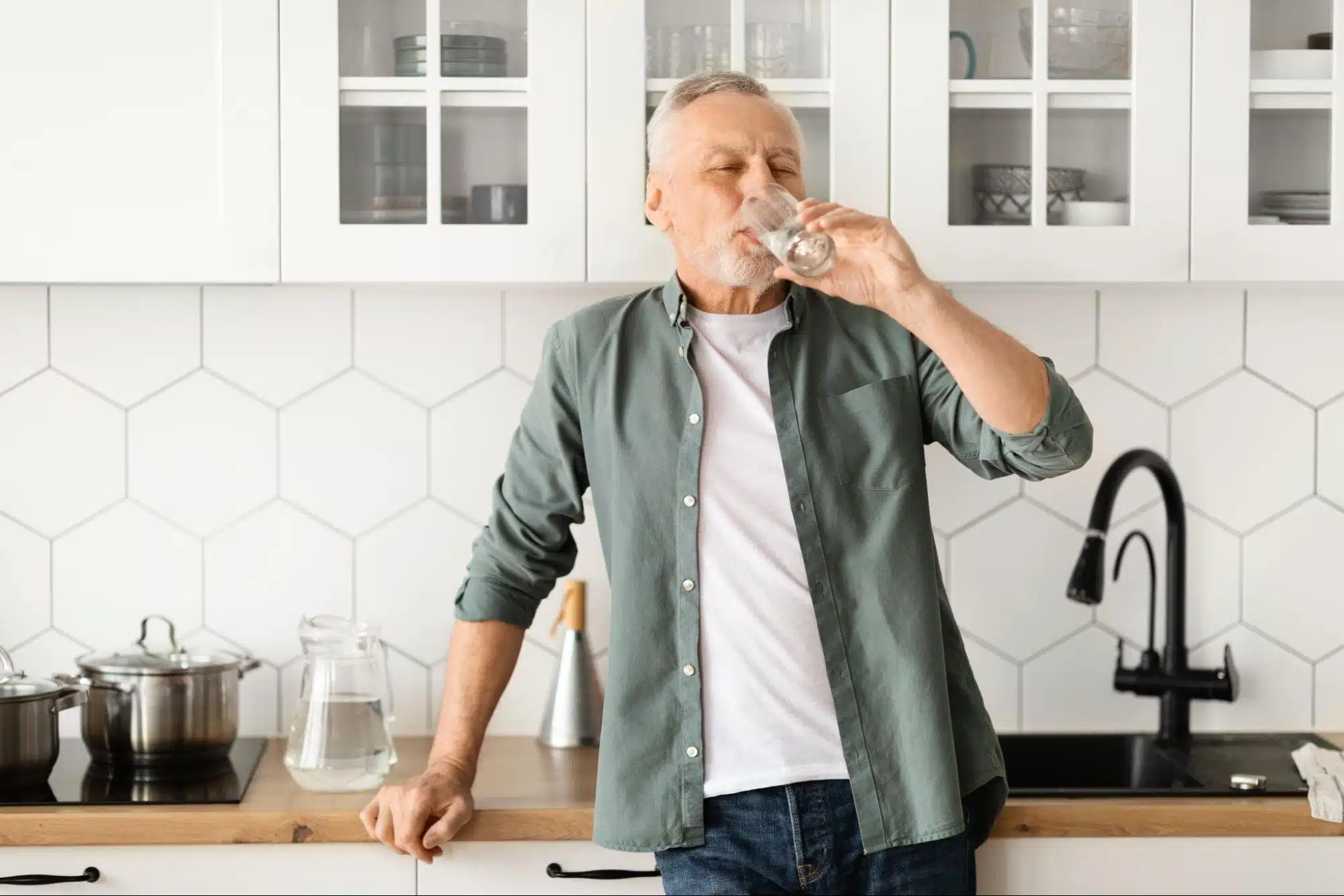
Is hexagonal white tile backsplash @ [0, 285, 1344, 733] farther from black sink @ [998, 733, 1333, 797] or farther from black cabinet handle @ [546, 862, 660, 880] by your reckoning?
black cabinet handle @ [546, 862, 660, 880]

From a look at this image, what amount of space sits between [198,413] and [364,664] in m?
0.56

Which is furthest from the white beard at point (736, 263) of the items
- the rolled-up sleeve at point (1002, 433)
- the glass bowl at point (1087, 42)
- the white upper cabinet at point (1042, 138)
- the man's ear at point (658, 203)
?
the glass bowl at point (1087, 42)

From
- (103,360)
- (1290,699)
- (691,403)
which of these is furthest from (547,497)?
(1290,699)

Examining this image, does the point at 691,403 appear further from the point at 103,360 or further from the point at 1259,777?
the point at 103,360


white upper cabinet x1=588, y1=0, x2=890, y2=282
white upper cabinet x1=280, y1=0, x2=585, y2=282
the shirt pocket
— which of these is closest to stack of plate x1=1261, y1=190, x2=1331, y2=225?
white upper cabinet x1=588, y1=0, x2=890, y2=282

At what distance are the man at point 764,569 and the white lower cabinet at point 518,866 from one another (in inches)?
3.9

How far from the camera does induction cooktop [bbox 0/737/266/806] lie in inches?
74.3

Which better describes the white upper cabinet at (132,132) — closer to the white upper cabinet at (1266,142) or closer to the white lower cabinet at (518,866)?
the white lower cabinet at (518,866)

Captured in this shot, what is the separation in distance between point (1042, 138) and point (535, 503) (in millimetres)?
840

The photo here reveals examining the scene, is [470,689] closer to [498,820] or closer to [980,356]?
[498,820]

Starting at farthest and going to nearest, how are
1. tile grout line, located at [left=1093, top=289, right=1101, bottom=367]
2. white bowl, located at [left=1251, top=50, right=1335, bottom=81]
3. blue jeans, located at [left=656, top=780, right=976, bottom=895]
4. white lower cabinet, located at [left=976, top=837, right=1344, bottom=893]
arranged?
tile grout line, located at [left=1093, top=289, right=1101, bottom=367] → white bowl, located at [left=1251, top=50, right=1335, bottom=81] → white lower cabinet, located at [left=976, top=837, right=1344, bottom=893] → blue jeans, located at [left=656, top=780, right=976, bottom=895]

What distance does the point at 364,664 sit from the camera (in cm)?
202

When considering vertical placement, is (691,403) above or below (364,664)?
above

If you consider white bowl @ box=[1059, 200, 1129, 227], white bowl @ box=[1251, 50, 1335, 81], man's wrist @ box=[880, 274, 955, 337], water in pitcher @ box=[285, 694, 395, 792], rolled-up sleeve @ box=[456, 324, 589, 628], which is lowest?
water in pitcher @ box=[285, 694, 395, 792]
